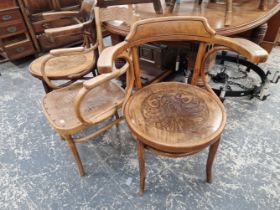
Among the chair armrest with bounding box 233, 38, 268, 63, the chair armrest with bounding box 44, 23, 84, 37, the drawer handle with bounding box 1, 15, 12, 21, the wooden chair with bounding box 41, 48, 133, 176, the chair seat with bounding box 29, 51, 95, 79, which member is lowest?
the wooden chair with bounding box 41, 48, 133, 176

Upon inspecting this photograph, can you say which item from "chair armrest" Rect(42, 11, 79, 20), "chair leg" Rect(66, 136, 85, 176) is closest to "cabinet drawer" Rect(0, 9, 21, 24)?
"chair armrest" Rect(42, 11, 79, 20)

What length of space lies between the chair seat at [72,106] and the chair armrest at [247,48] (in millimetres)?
660

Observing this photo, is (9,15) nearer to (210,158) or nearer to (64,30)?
(64,30)

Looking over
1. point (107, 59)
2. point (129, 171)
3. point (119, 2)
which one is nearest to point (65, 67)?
point (119, 2)

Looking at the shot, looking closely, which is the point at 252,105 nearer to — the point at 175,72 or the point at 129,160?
the point at 175,72

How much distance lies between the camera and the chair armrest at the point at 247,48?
813 mm

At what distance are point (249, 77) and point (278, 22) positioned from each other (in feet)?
2.09

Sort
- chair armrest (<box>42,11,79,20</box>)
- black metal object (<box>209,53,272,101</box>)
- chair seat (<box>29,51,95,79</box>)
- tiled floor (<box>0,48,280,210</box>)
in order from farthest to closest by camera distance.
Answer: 1. black metal object (<box>209,53,272,101</box>)
2. chair armrest (<box>42,11,79,20</box>)
3. chair seat (<box>29,51,95,79</box>)
4. tiled floor (<box>0,48,280,210</box>)

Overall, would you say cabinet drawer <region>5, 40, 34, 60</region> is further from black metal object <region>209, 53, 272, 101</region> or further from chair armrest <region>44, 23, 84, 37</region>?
black metal object <region>209, 53, 272, 101</region>

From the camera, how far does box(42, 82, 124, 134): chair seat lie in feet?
3.51

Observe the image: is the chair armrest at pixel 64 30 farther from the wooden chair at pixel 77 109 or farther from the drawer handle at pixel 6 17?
the drawer handle at pixel 6 17

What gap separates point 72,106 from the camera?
1.18m

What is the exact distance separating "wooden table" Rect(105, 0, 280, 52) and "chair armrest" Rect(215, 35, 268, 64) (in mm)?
180

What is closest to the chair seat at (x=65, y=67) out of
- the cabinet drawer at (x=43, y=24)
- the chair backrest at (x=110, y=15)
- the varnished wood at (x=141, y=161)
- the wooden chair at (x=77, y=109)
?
the wooden chair at (x=77, y=109)
